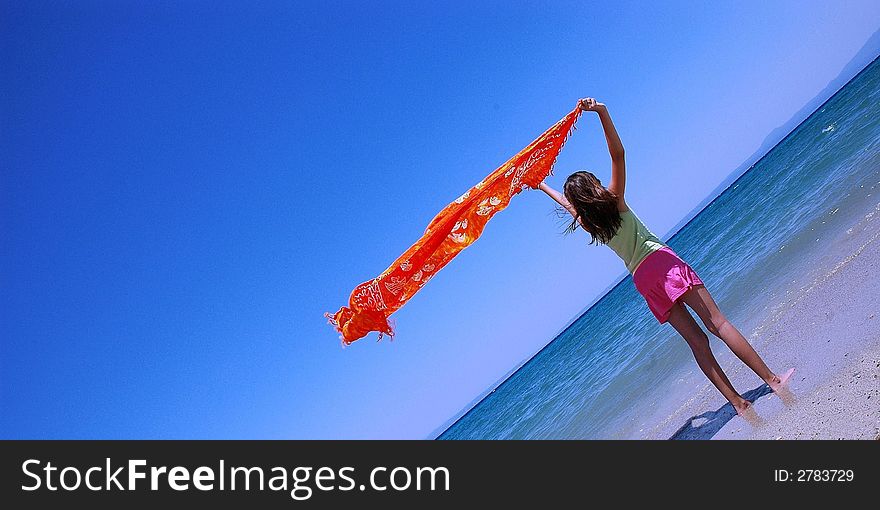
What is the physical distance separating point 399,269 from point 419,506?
7.27 ft

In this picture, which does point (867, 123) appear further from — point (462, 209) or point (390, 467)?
point (390, 467)

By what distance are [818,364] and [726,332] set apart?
0.70 m

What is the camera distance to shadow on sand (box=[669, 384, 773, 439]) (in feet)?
15.3

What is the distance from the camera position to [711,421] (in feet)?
16.1

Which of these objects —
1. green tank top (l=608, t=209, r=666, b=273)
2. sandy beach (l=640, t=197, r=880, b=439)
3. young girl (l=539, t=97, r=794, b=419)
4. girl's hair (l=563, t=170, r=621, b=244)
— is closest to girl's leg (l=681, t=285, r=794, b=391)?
young girl (l=539, t=97, r=794, b=419)

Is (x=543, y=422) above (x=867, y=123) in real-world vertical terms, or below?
below

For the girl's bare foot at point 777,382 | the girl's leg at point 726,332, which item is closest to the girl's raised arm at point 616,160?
the girl's leg at point 726,332

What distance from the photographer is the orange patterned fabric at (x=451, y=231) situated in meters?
5.39

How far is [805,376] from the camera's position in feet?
14.6

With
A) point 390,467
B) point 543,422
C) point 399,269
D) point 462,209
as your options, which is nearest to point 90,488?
point 390,467

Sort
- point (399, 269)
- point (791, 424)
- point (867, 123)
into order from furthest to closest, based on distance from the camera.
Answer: point (867, 123) → point (399, 269) → point (791, 424)

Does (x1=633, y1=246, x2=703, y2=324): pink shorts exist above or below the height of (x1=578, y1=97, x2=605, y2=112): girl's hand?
below

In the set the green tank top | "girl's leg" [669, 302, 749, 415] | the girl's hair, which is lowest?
"girl's leg" [669, 302, 749, 415]

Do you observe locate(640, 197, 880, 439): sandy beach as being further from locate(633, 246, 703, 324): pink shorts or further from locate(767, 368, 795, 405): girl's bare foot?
locate(633, 246, 703, 324): pink shorts
